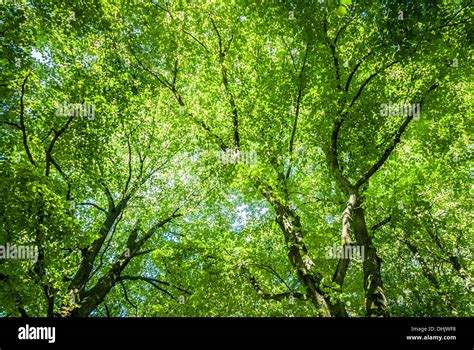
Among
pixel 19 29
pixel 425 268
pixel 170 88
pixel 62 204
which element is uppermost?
pixel 170 88

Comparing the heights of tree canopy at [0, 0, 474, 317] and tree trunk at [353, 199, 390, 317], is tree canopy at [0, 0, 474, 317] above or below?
above

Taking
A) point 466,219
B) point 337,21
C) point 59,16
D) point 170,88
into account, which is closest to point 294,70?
point 337,21

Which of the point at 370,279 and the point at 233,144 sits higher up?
the point at 233,144

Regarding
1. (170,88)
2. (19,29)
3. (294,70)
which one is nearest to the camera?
(19,29)

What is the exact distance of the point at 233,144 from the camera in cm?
1445

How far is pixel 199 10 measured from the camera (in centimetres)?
1396

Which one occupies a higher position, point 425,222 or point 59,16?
point 59,16

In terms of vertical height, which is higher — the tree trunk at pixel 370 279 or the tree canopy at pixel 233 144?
the tree canopy at pixel 233 144

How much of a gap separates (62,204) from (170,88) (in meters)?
8.02

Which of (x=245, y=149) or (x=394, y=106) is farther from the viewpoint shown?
(x=245, y=149)

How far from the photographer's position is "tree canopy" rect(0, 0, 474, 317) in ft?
32.0

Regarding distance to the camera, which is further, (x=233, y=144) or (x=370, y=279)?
(x=233, y=144)

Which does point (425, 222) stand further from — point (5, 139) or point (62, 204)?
point (5, 139)

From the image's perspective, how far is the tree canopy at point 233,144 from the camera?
976cm
